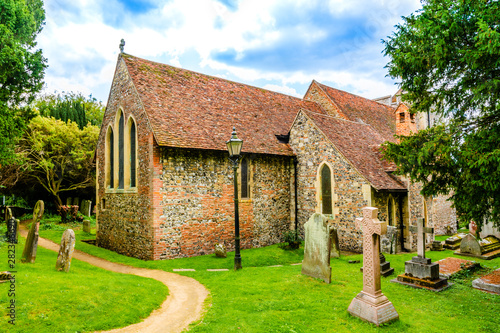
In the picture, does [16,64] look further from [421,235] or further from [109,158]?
[421,235]

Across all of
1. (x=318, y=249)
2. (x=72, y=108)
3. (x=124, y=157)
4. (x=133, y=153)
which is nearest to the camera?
(x=318, y=249)

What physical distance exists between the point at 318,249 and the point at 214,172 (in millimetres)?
6749

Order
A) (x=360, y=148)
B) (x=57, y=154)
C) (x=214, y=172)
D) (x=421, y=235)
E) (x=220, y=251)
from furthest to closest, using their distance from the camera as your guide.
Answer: (x=57, y=154), (x=360, y=148), (x=214, y=172), (x=220, y=251), (x=421, y=235)

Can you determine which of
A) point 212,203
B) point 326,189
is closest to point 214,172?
point 212,203

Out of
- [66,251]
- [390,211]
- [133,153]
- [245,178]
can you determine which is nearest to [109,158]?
[133,153]

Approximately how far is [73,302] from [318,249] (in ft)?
20.5

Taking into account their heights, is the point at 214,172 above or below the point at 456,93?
below

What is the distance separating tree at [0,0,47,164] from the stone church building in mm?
3978

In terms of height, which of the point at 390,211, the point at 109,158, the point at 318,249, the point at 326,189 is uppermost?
the point at 109,158

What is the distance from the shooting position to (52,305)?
6.00 m

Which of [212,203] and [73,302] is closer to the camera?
[73,302]

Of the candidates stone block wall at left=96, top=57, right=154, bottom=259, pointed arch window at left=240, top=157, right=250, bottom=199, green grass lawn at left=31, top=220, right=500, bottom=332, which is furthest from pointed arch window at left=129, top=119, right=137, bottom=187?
green grass lawn at left=31, top=220, right=500, bottom=332

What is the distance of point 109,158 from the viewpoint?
653 inches

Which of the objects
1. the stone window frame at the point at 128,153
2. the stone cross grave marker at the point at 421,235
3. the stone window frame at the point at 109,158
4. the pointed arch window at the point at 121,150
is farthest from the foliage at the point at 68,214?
the stone cross grave marker at the point at 421,235
